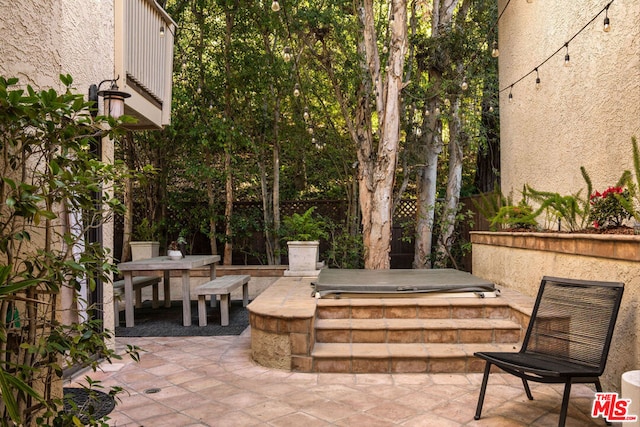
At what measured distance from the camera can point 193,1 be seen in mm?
9266

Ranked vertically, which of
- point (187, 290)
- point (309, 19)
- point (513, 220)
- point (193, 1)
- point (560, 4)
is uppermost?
point (193, 1)

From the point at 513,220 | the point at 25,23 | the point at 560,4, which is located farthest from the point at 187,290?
the point at 560,4

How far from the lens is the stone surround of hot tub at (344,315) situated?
167 inches

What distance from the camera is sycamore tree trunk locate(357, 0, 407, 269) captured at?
24.8 feet

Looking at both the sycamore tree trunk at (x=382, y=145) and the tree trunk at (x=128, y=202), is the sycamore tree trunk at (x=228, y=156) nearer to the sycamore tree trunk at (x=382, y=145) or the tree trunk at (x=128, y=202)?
the tree trunk at (x=128, y=202)

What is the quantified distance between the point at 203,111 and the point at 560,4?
6.05m

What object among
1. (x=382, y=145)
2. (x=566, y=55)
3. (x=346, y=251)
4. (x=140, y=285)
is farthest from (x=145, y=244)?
(x=566, y=55)

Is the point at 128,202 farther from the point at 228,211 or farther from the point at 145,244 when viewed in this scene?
the point at 228,211

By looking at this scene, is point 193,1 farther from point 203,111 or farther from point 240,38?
point 203,111

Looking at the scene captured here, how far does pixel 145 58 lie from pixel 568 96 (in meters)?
4.66

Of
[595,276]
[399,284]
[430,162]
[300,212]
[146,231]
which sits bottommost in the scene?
[399,284]

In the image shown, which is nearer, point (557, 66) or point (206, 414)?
point (206, 414)

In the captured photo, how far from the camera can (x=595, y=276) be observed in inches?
148

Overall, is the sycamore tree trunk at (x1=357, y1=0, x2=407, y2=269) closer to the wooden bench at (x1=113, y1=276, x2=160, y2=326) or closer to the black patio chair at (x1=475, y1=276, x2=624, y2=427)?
the wooden bench at (x1=113, y1=276, x2=160, y2=326)
